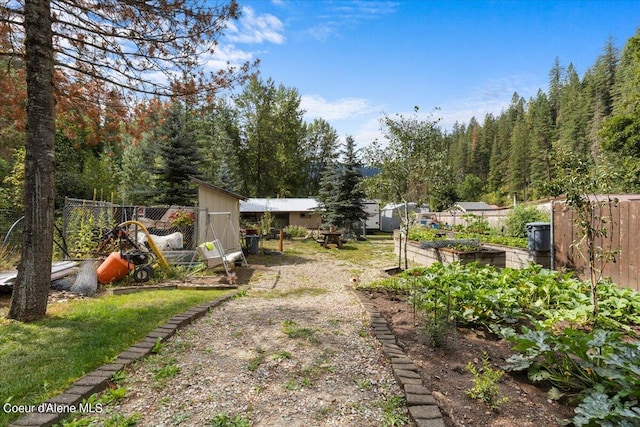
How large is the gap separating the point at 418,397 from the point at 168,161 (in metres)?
15.4

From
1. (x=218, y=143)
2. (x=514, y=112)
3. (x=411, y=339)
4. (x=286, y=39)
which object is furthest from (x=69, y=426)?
(x=514, y=112)

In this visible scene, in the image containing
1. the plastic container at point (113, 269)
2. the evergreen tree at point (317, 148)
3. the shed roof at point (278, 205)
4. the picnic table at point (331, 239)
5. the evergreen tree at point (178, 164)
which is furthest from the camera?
the evergreen tree at point (317, 148)

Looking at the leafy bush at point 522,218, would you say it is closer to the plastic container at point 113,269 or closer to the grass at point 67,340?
the grass at point 67,340

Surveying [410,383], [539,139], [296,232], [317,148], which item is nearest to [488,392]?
[410,383]

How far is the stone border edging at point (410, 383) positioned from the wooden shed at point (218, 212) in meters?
7.48

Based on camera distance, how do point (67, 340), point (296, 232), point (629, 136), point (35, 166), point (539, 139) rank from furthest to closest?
1. point (539, 139)
2. point (296, 232)
3. point (629, 136)
4. point (35, 166)
5. point (67, 340)

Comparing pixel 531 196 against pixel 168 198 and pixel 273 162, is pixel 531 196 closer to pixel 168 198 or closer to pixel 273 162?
pixel 273 162

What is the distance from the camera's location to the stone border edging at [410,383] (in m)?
1.94

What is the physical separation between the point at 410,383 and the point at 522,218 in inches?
440

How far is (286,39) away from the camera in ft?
21.5

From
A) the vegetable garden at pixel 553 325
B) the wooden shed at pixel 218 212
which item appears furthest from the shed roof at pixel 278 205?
the vegetable garden at pixel 553 325

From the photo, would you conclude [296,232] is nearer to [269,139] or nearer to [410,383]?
[269,139]

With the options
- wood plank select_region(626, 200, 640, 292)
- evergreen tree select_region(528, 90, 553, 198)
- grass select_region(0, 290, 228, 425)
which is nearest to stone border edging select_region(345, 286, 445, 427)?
grass select_region(0, 290, 228, 425)

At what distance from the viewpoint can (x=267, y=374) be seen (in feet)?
8.52
